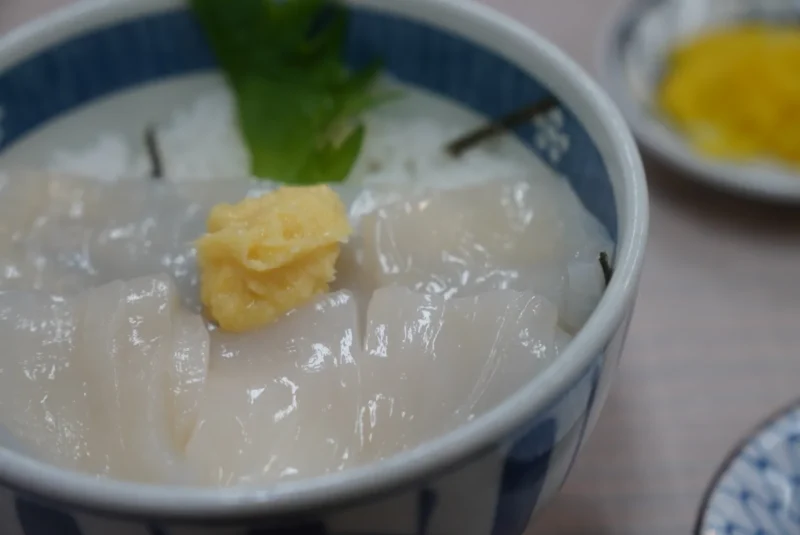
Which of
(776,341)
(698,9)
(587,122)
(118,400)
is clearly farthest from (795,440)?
(698,9)

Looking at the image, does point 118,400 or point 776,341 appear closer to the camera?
point 118,400

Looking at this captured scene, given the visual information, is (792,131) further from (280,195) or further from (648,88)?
(280,195)

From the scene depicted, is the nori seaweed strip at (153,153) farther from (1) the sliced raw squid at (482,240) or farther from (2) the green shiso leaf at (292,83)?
(1) the sliced raw squid at (482,240)

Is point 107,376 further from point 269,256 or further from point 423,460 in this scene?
point 423,460

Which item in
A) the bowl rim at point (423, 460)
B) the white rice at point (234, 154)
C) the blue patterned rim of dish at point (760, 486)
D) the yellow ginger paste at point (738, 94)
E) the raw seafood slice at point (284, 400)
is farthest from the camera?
the yellow ginger paste at point (738, 94)

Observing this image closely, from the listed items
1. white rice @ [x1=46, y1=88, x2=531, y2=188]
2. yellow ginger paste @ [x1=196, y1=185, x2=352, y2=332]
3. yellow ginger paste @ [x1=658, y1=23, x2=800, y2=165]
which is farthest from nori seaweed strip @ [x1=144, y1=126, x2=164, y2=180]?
yellow ginger paste @ [x1=658, y1=23, x2=800, y2=165]

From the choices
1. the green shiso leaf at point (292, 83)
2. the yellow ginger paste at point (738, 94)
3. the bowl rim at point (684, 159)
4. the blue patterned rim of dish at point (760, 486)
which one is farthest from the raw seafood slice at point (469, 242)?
the yellow ginger paste at point (738, 94)

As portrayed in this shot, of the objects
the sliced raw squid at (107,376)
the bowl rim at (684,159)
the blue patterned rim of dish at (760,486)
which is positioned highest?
the sliced raw squid at (107,376)
